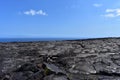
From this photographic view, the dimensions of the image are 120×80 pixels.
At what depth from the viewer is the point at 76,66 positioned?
20.9 feet

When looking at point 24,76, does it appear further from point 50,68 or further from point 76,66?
point 76,66

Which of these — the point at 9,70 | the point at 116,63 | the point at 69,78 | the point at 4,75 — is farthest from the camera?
the point at 116,63

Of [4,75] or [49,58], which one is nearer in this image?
[4,75]

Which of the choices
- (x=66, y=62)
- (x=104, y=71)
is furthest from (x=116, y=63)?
(x=66, y=62)

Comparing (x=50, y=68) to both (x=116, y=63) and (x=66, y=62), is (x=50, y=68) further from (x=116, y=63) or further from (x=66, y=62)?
(x=116, y=63)

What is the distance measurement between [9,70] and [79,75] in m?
1.91

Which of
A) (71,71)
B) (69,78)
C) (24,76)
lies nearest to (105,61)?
(71,71)

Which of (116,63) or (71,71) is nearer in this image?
(71,71)

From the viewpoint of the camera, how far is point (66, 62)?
22.8 ft

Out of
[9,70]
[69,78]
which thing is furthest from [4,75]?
[69,78]

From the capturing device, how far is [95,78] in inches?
210

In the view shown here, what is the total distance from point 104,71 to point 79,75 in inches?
31.6

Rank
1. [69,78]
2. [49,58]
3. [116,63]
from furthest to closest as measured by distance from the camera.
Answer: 1. [49,58]
2. [116,63]
3. [69,78]

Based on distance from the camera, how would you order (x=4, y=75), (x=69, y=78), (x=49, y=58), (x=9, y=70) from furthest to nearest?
1. (x=49, y=58)
2. (x=9, y=70)
3. (x=4, y=75)
4. (x=69, y=78)
